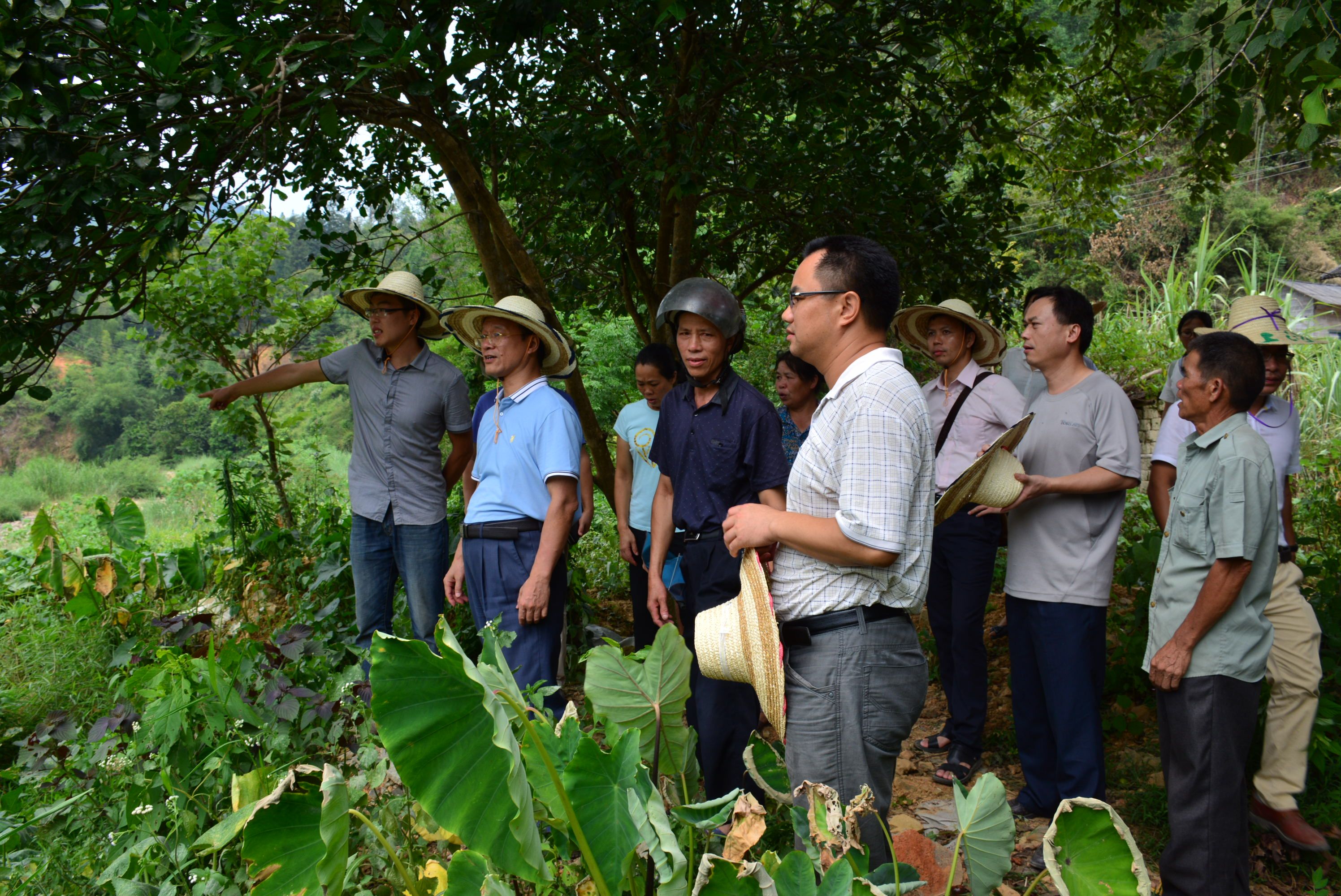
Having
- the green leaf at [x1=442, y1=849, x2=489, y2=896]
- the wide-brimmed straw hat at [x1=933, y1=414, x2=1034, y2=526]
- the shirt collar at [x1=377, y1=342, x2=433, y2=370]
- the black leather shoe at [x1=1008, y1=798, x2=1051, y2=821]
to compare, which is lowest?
the black leather shoe at [x1=1008, y1=798, x2=1051, y2=821]

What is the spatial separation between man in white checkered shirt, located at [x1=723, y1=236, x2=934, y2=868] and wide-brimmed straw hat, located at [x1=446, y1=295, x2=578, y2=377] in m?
1.68

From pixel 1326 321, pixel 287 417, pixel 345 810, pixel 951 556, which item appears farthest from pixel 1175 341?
pixel 345 810

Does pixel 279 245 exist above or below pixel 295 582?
above

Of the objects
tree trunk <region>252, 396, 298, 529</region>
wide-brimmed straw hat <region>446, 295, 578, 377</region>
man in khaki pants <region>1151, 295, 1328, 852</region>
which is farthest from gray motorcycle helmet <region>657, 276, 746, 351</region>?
tree trunk <region>252, 396, 298, 529</region>

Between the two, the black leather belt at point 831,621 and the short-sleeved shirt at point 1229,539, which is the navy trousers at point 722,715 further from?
the short-sleeved shirt at point 1229,539

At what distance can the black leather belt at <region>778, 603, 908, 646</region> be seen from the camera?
2.04 metres

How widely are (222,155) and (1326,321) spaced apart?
22.8 metres

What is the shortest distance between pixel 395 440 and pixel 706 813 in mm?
2624

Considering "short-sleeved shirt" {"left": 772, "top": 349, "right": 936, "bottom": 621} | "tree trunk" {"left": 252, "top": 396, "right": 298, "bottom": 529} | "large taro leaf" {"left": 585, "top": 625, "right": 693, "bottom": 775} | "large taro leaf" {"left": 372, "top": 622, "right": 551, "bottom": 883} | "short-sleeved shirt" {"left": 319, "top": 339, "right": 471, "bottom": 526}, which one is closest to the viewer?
"large taro leaf" {"left": 372, "top": 622, "right": 551, "bottom": 883}

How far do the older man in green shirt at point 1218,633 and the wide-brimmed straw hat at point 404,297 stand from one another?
3118 millimetres

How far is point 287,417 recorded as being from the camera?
26.0 ft

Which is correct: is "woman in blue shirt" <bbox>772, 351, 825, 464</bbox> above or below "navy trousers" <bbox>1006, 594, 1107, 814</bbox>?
above

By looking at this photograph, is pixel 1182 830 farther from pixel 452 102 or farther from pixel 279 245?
pixel 279 245

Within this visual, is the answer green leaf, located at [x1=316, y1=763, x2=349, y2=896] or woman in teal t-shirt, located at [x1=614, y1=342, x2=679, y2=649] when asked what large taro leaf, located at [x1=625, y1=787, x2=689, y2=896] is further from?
woman in teal t-shirt, located at [x1=614, y1=342, x2=679, y2=649]
